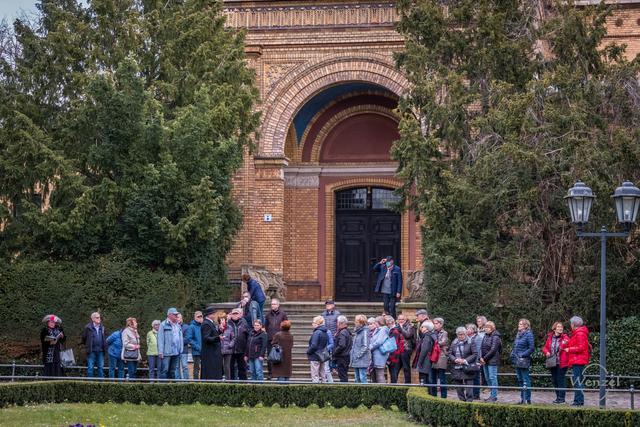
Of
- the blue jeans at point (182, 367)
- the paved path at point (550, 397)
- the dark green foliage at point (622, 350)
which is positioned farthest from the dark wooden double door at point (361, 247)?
the blue jeans at point (182, 367)

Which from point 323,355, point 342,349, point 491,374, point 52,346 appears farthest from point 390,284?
point 52,346

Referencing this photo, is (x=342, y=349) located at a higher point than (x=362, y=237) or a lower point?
lower

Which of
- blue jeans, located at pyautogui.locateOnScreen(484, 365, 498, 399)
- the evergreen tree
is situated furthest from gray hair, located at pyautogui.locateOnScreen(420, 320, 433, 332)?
the evergreen tree

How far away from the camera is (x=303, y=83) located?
35.3 meters

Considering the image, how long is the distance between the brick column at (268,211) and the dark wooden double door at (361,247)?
2.75 metres

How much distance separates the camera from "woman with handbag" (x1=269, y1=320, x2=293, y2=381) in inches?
976

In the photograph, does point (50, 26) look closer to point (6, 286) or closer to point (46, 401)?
point (6, 286)

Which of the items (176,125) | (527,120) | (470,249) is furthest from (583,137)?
(176,125)

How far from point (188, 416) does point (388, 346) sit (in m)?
5.06

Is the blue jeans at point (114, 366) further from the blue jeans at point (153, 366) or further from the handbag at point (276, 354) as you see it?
the handbag at point (276, 354)

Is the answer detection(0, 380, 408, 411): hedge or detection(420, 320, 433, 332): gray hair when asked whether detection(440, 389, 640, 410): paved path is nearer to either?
detection(420, 320, 433, 332): gray hair

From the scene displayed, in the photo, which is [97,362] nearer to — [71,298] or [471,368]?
[71,298]

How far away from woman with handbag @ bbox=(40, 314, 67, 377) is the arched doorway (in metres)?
12.8

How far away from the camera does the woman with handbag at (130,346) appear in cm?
2567
